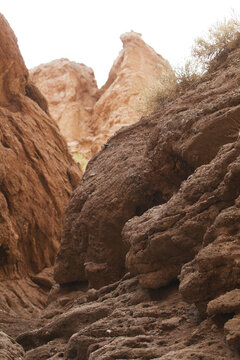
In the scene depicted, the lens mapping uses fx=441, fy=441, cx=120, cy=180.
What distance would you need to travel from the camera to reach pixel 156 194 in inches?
319

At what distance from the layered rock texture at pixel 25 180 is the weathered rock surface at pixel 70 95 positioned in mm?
12260

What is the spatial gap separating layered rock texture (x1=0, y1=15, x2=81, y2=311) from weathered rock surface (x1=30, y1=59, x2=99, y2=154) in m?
12.3

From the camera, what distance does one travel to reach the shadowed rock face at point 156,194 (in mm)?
5121

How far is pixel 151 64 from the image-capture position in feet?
101

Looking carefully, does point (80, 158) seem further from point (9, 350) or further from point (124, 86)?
point (9, 350)

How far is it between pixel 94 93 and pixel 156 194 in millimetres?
26631

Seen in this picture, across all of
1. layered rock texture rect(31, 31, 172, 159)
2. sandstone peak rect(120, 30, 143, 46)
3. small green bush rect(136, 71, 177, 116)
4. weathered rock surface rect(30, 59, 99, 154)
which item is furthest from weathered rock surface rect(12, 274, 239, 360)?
sandstone peak rect(120, 30, 143, 46)

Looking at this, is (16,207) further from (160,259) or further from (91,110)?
(91,110)

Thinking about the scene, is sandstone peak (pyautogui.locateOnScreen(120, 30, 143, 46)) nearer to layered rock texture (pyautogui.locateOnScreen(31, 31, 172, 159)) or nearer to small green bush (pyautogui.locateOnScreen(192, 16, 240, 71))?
layered rock texture (pyautogui.locateOnScreen(31, 31, 172, 159))

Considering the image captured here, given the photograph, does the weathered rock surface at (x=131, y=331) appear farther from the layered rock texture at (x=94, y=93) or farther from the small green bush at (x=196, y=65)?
the layered rock texture at (x=94, y=93)

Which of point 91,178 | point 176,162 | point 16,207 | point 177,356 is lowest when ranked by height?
point 177,356

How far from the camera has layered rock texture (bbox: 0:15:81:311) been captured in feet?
42.8

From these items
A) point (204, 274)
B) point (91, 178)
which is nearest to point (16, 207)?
point (91, 178)

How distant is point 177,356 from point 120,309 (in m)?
1.88
